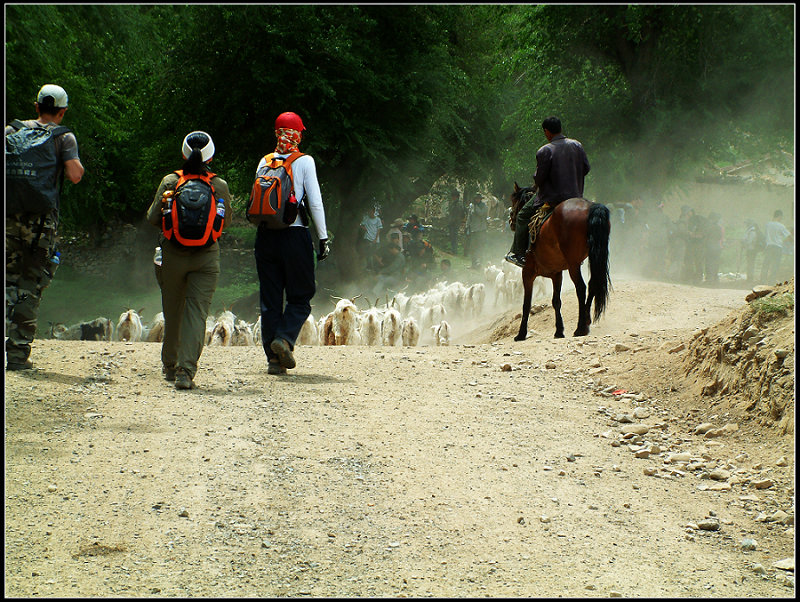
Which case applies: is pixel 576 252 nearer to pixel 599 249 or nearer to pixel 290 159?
pixel 599 249

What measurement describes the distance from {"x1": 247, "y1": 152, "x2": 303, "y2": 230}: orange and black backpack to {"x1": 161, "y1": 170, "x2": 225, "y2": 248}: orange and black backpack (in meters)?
0.44

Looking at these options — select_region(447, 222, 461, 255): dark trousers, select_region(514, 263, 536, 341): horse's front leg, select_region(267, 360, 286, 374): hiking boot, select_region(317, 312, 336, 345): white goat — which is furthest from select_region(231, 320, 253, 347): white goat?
select_region(447, 222, 461, 255): dark trousers

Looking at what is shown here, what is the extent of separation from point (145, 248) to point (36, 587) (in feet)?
97.1

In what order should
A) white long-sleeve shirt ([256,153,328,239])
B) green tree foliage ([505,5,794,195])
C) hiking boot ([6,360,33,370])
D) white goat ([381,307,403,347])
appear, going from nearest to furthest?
hiking boot ([6,360,33,370]) < white long-sleeve shirt ([256,153,328,239]) < white goat ([381,307,403,347]) < green tree foliage ([505,5,794,195])

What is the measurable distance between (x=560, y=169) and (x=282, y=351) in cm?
513

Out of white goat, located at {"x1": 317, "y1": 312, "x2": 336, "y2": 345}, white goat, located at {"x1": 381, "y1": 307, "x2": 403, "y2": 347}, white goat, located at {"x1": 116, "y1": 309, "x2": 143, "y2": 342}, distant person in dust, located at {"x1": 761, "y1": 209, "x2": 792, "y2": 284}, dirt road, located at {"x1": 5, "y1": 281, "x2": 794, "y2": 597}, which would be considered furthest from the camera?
distant person in dust, located at {"x1": 761, "y1": 209, "x2": 792, "y2": 284}

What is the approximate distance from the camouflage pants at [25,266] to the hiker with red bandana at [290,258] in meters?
1.75

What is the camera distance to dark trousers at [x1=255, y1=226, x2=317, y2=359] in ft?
24.6

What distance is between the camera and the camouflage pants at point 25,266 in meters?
6.83

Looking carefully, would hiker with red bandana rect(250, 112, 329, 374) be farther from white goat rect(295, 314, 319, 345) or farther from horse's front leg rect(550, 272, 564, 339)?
horse's front leg rect(550, 272, 564, 339)

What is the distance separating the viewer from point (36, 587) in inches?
150

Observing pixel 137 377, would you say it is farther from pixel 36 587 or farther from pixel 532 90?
pixel 532 90

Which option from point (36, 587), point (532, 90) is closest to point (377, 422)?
point (36, 587)

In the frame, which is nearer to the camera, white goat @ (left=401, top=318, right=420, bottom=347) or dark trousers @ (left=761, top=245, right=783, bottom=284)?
white goat @ (left=401, top=318, right=420, bottom=347)
